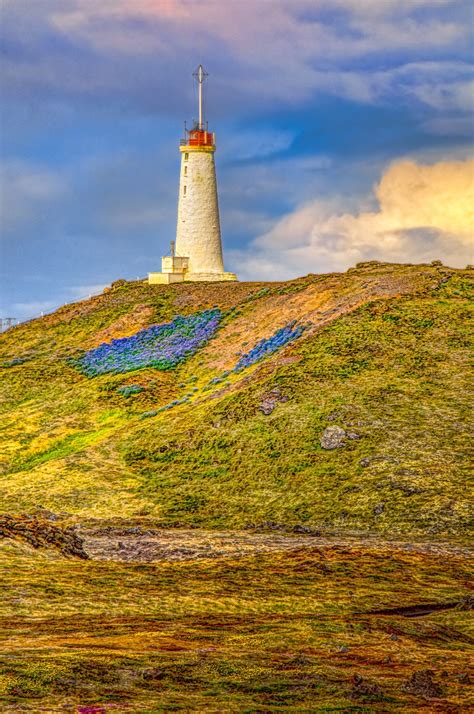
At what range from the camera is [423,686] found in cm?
1923

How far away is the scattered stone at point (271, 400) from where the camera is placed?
187ft

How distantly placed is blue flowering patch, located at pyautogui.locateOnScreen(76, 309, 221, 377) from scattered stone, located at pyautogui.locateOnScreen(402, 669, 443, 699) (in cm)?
5543

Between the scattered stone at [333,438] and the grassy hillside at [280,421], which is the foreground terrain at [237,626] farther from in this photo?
the scattered stone at [333,438]

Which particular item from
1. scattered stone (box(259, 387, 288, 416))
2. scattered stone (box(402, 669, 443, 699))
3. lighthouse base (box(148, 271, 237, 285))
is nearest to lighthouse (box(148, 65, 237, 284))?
lighthouse base (box(148, 271, 237, 285))

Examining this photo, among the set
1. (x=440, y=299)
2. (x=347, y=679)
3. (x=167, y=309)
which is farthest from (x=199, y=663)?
(x=167, y=309)

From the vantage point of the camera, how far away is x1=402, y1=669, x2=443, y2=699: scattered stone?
62.2 ft

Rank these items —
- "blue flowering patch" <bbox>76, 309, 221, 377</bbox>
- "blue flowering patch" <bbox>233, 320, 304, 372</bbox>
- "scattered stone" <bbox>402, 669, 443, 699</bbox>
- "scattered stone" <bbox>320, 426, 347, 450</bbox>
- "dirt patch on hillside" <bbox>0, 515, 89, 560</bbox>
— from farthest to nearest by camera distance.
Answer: "blue flowering patch" <bbox>76, 309, 221, 377</bbox> < "blue flowering patch" <bbox>233, 320, 304, 372</bbox> < "scattered stone" <bbox>320, 426, 347, 450</bbox> < "dirt patch on hillside" <bbox>0, 515, 89, 560</bbox> < "scattered stone" <bbox>402, 669, 443, 699</bbox>

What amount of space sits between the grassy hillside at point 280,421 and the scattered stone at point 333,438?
213 millimetres

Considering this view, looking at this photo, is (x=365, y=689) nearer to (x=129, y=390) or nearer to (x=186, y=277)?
(x=129, y=390)

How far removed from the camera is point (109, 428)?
64.8m

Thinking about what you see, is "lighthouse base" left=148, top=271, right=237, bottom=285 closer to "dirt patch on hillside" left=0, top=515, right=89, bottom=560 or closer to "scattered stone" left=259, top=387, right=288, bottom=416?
"scattered stone" left=259, top=387, right=288, bottom=416

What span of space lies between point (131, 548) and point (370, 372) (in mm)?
23362

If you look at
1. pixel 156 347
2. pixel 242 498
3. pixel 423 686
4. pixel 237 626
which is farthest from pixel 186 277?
pixel 423 686

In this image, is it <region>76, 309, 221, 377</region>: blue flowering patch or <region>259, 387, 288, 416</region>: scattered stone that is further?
<region>76, 309, 221, 377</region>: blue flowering patch
